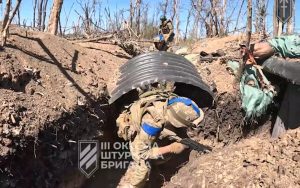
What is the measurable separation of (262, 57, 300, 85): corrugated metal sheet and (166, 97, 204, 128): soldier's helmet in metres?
0.87

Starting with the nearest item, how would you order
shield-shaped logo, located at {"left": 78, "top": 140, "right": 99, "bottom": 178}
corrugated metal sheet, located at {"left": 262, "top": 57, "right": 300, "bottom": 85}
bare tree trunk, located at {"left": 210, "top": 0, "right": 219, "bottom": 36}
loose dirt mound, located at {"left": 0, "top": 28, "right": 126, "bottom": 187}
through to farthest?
1. loose dirt mound, located at {"left": 0, "top": 28, "right": 126, "bottom": 187}
2. corrugated metal sheet, located at {"left": 262, "top": 57, "right": 300, "bottom": 85}
3. shield-shaped logo, located at {"left": 78, "top": 140, "right": 99, "bottom": 178}
4. bare tree trunk, located at {"left": 210, "top": 0, "right": 219, "bottom": 36}

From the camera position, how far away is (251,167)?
3.78m

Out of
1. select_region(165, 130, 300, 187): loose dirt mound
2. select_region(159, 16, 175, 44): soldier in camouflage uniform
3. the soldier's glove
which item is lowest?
select_region(165, 130, 300, 187): loose dirt mound

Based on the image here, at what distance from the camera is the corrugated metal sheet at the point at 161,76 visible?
450 centimetres

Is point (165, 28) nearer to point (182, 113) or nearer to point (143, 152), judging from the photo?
point (182, 113)

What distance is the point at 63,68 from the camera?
4336 mm

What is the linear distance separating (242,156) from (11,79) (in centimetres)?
220

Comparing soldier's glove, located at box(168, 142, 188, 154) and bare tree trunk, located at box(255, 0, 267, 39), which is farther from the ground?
bare tree trunk, located at box(255, 0, 267, 39)

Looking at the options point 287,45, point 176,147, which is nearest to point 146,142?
point 176,147

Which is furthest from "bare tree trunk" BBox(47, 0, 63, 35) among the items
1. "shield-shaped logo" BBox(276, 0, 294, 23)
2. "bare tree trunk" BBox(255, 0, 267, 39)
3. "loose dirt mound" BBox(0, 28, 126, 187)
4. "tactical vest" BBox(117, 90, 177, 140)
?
"bare tree trunk" BBox(255, 0, 267, 39)

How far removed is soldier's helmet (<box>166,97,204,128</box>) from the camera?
384cm

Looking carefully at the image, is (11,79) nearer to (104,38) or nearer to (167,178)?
(167,178)

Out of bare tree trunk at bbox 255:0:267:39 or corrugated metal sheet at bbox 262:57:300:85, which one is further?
bare tree trunk at bbox 255:0:267:39

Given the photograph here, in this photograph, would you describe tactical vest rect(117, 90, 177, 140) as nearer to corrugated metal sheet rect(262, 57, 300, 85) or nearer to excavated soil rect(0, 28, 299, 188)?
excavated soil rect(0, 28, 299, 188)
